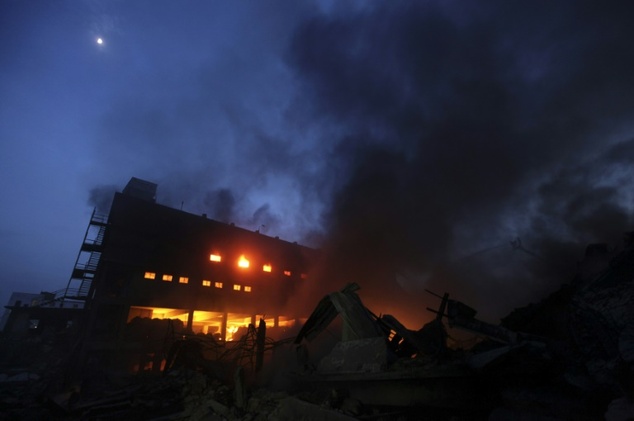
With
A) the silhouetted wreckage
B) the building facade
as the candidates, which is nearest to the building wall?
the building facade

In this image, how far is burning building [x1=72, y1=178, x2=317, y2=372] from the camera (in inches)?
838

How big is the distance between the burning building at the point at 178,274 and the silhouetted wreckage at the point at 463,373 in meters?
13.1

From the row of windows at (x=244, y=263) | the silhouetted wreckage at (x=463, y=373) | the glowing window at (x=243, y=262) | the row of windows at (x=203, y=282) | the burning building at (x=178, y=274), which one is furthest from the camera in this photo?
the glowing window at (x=243, y=262)

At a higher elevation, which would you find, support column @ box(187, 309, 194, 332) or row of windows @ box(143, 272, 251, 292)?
row of windows @ box(143, 272, 251, 292)

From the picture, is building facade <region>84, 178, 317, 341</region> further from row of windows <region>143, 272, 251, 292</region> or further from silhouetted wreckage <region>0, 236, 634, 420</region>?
silhouetted wreckage <region>0, 236, 634, 420</region>

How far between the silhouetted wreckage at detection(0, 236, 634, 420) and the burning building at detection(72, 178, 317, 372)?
1313 cm

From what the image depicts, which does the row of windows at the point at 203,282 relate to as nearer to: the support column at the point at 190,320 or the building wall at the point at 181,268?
the building wall at the point at 181,268

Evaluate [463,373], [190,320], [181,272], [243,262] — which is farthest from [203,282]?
[463,373]

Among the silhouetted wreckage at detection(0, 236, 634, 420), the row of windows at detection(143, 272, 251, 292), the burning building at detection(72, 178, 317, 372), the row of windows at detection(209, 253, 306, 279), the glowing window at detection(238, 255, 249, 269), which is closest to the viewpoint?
the silhouetted wreckage at detection(0, 236, 634, 420)

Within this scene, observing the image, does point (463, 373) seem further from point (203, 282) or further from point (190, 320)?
point (203, 282)

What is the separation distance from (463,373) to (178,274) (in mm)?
24124

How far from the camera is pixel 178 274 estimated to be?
2398 centimetres

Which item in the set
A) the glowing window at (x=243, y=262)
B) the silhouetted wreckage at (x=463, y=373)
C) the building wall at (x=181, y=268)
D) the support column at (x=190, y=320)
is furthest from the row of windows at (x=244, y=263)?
the silhouetted wreckage at (x=463, y=373)

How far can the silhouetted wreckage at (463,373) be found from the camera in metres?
3.42
